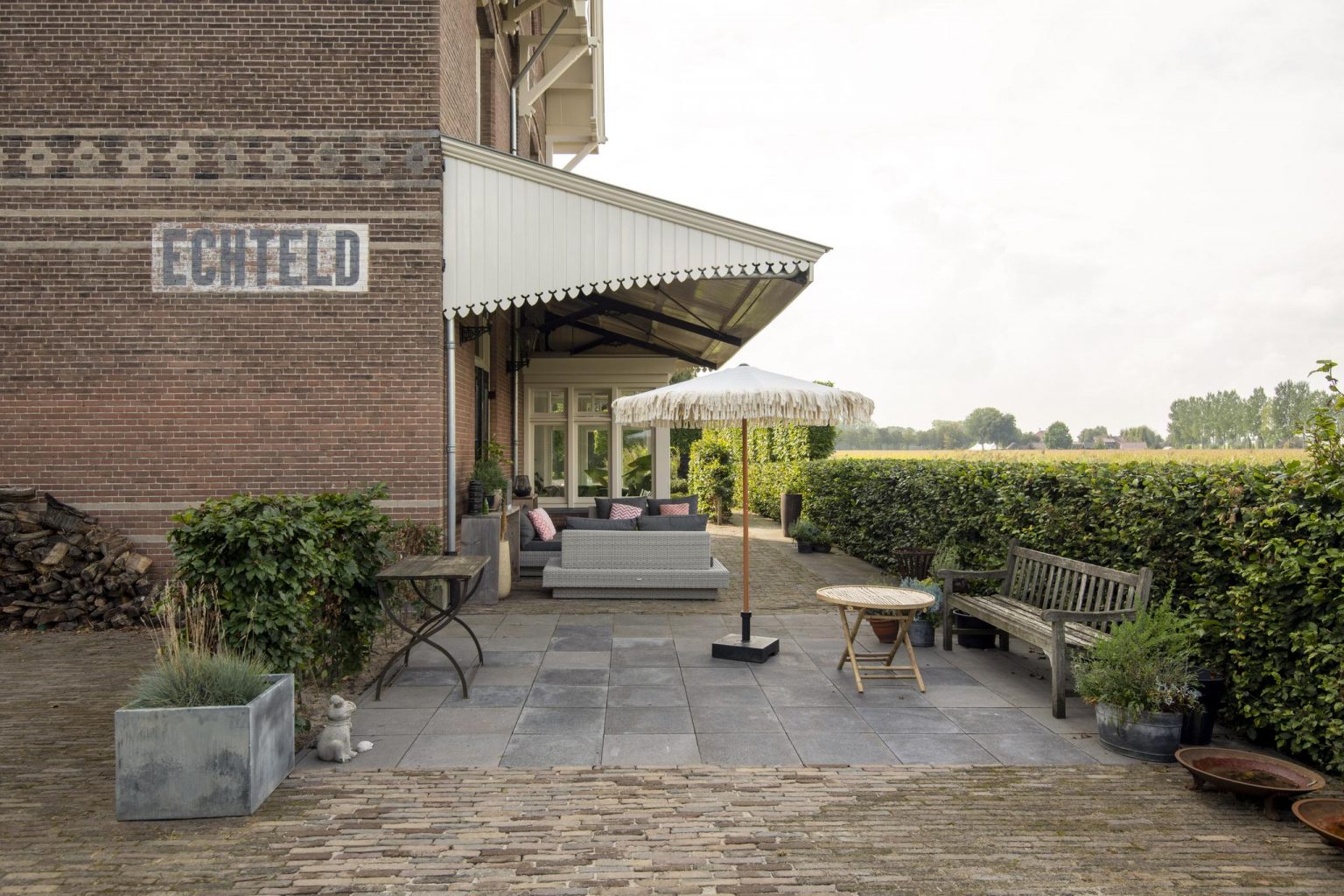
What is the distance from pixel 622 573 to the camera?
357 inches

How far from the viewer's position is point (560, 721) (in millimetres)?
5070

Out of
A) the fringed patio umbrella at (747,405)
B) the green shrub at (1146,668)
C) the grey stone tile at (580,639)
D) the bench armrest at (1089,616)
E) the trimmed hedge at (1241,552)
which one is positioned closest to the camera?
the trimmed hedge at (1241,552)

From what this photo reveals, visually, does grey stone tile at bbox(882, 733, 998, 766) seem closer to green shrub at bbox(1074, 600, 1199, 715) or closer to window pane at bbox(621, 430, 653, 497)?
green shrub at bbox(1074, 600, 1199, 715)

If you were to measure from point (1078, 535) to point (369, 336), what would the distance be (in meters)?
6.73

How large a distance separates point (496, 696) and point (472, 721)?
51 cm

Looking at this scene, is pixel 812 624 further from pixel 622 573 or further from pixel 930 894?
pixel 930 894

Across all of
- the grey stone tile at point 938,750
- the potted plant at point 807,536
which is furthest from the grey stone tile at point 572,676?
the potted plant at point 807,536

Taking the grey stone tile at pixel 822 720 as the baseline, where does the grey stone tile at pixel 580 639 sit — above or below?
above

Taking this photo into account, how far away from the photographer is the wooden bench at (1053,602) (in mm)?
5180

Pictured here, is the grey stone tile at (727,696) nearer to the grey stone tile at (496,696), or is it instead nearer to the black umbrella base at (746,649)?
the black umbrella base at (746,649)

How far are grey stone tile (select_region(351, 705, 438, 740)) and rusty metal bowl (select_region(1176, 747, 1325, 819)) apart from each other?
416 cm

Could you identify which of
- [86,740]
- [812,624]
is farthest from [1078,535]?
[86,740]

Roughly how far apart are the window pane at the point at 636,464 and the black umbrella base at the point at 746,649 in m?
9.26

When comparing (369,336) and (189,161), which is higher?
(189,161)
